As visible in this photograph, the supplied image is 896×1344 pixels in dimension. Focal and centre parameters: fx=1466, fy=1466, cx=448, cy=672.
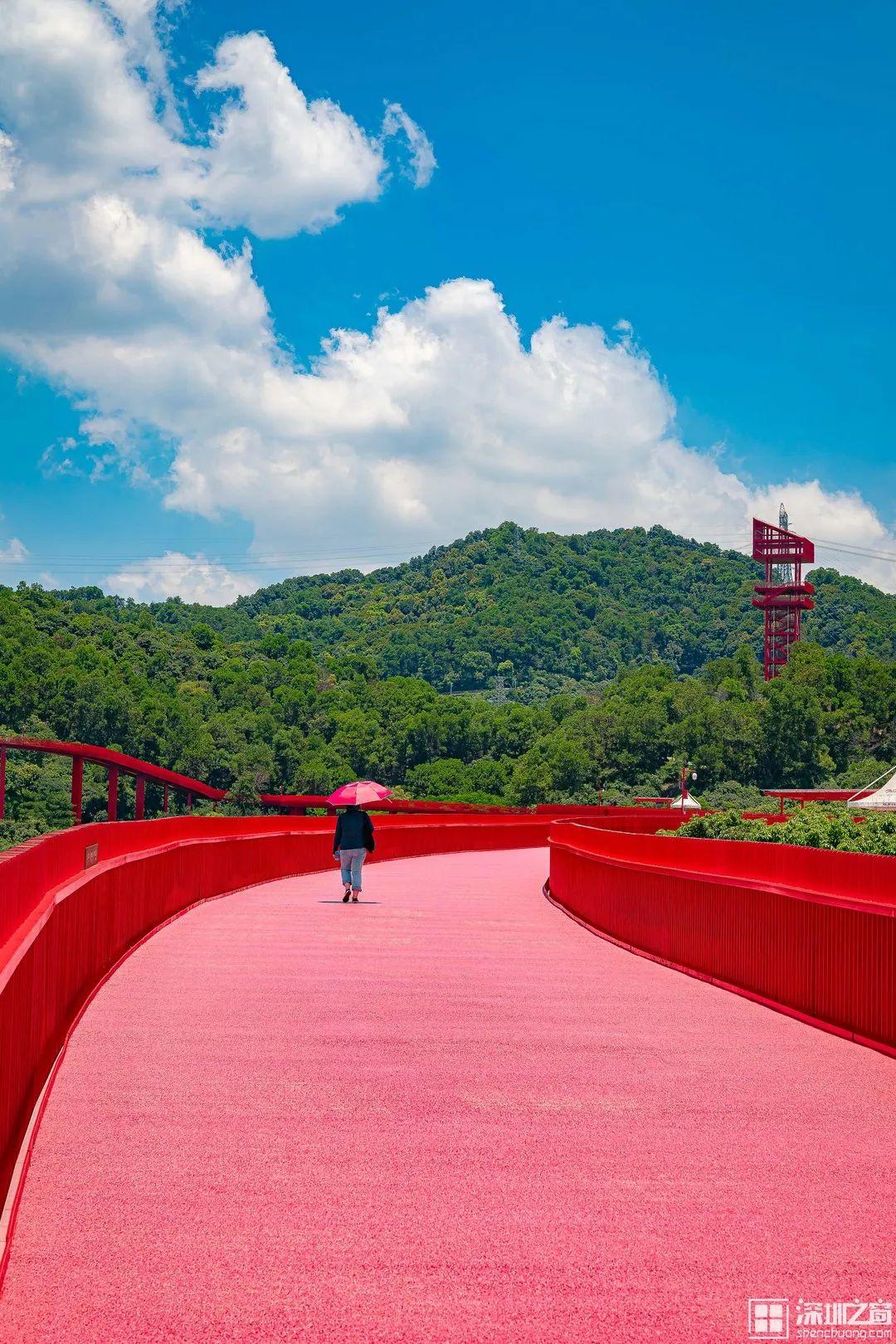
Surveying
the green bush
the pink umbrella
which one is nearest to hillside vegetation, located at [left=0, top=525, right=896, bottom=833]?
the pink umbrella

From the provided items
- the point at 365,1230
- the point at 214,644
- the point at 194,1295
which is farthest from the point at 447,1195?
the point at 214,644

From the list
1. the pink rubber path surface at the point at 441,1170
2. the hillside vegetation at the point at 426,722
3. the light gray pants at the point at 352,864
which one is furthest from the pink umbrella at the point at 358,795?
the hillside vegetation at the point at 426,722

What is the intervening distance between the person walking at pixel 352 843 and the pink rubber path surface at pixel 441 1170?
8.93 m

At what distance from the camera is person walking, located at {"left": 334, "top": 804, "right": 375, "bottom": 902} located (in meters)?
20.5

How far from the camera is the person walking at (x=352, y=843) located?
20.5 m

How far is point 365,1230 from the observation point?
527 centimetres

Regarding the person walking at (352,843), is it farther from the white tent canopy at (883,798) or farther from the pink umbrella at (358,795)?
the white tent canopy at (883,798)

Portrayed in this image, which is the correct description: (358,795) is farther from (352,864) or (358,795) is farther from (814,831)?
(814,831)

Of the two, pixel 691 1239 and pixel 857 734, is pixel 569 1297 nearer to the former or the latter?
pixel 691 1239

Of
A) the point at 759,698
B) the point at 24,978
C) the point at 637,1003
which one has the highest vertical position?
the point at 759,698

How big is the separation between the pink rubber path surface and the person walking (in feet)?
29.3

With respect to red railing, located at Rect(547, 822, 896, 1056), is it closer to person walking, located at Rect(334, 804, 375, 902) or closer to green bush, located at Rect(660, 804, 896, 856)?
green bush, located at Rect(660, 804, 896, 856)

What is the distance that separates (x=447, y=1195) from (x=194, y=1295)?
133 centimetres

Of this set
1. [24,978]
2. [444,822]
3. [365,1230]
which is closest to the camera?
[365,1230]
